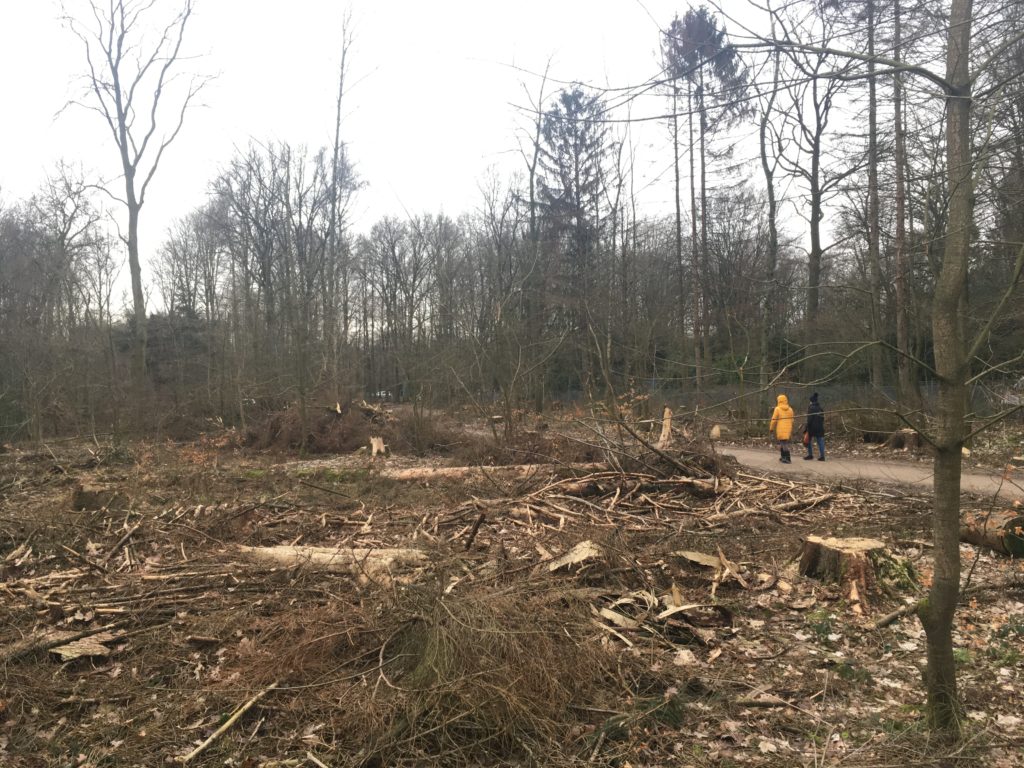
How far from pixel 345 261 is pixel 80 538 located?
25931mm

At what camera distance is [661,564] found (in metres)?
6.15

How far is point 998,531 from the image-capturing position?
641cm

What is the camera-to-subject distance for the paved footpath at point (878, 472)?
9578 millimetres

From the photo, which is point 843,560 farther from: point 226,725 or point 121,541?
point 121,541

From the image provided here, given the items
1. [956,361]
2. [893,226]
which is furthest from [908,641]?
[893,226]

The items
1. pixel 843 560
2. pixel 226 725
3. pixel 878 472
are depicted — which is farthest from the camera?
pixel 878 472

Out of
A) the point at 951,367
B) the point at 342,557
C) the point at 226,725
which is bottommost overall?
the point at 226,725

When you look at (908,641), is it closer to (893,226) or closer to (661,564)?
(661,564)

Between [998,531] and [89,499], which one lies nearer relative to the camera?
[998,531]

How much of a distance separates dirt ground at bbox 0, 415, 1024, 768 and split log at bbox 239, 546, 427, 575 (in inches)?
1.6

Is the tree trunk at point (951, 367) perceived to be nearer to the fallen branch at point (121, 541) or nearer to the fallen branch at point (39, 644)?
the fallen branch at point (39, 644)

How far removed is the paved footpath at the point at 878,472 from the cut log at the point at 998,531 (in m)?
2.29

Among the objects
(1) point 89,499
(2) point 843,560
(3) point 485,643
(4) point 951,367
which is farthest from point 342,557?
(4) point 951,367

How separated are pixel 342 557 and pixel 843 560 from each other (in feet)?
15.5
